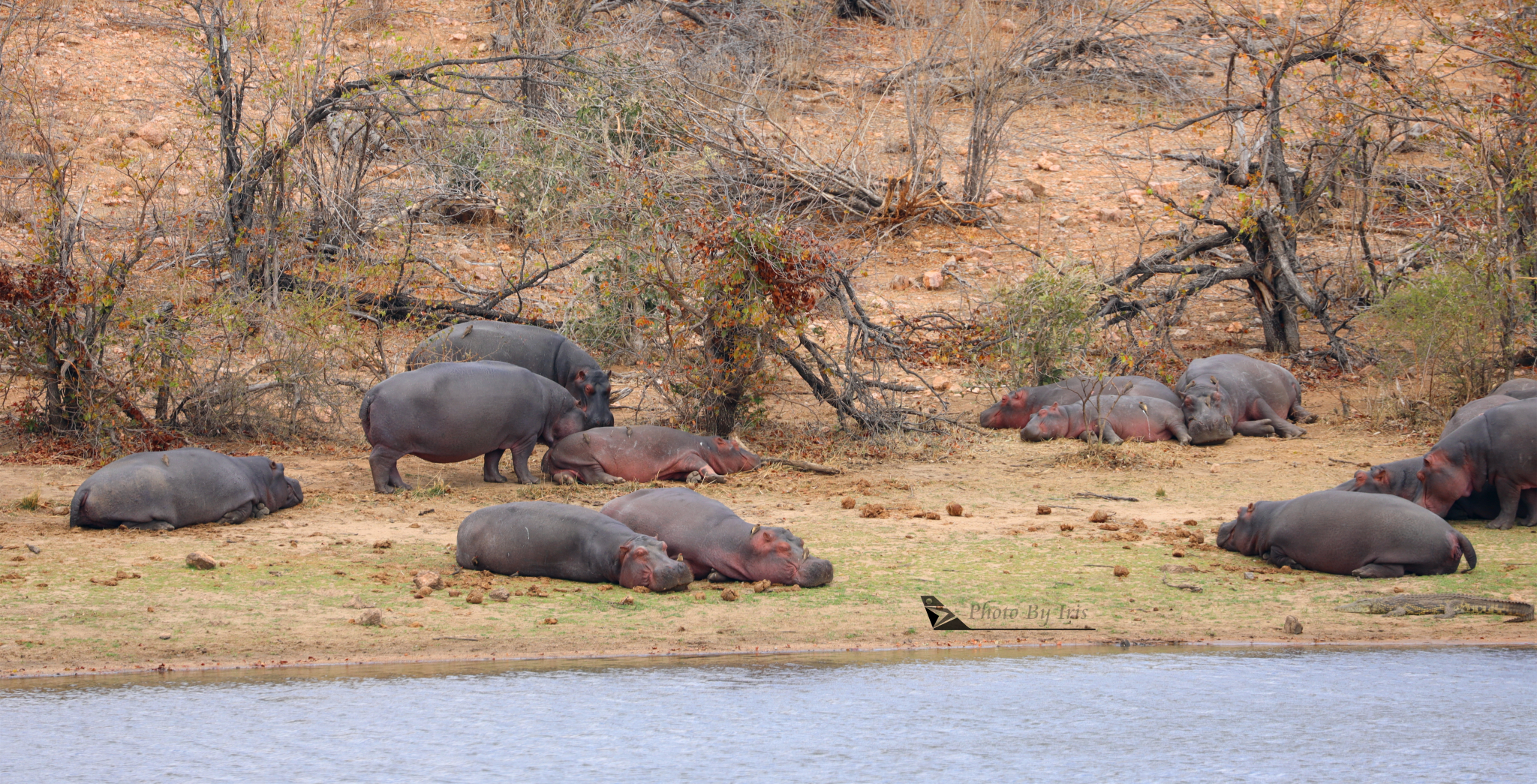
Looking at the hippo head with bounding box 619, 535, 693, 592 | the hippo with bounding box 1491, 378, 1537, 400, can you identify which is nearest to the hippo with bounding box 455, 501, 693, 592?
the hippo head with bounding box 619, 535, 693, 592

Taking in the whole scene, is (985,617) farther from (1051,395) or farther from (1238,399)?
(1238,399)

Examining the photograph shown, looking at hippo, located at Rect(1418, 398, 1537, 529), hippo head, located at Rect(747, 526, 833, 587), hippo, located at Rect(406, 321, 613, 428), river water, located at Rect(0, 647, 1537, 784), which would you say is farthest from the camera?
hippo, located at Rect(406, 321, 613, 428)

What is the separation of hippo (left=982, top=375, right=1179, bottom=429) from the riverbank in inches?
101

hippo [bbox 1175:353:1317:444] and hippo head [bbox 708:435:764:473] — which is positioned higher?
hippo [bbox 1175:353:1317:444]

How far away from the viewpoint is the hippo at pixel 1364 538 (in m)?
6.70

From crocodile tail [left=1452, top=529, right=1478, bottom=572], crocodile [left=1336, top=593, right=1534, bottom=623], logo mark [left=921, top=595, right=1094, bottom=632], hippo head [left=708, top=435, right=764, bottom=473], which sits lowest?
hippo head [left=708, top=435, right=764, bottom=473]

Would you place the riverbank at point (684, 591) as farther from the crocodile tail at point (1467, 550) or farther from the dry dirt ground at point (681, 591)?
the crocodile tail at point (1467, 550)

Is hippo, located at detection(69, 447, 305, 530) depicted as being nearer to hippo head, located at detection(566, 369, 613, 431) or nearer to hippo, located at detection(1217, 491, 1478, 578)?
hippo head, located at detection(566, 369, 613, 431)

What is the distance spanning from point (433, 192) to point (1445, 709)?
10.9 metres

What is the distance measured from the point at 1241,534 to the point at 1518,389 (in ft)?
12.9

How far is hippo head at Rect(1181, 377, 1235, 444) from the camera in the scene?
1120 centimetres

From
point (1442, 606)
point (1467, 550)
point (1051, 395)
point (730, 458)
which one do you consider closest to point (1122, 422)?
point (1051, 395)

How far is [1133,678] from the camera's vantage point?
508 cm

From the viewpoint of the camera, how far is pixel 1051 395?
12000mm
